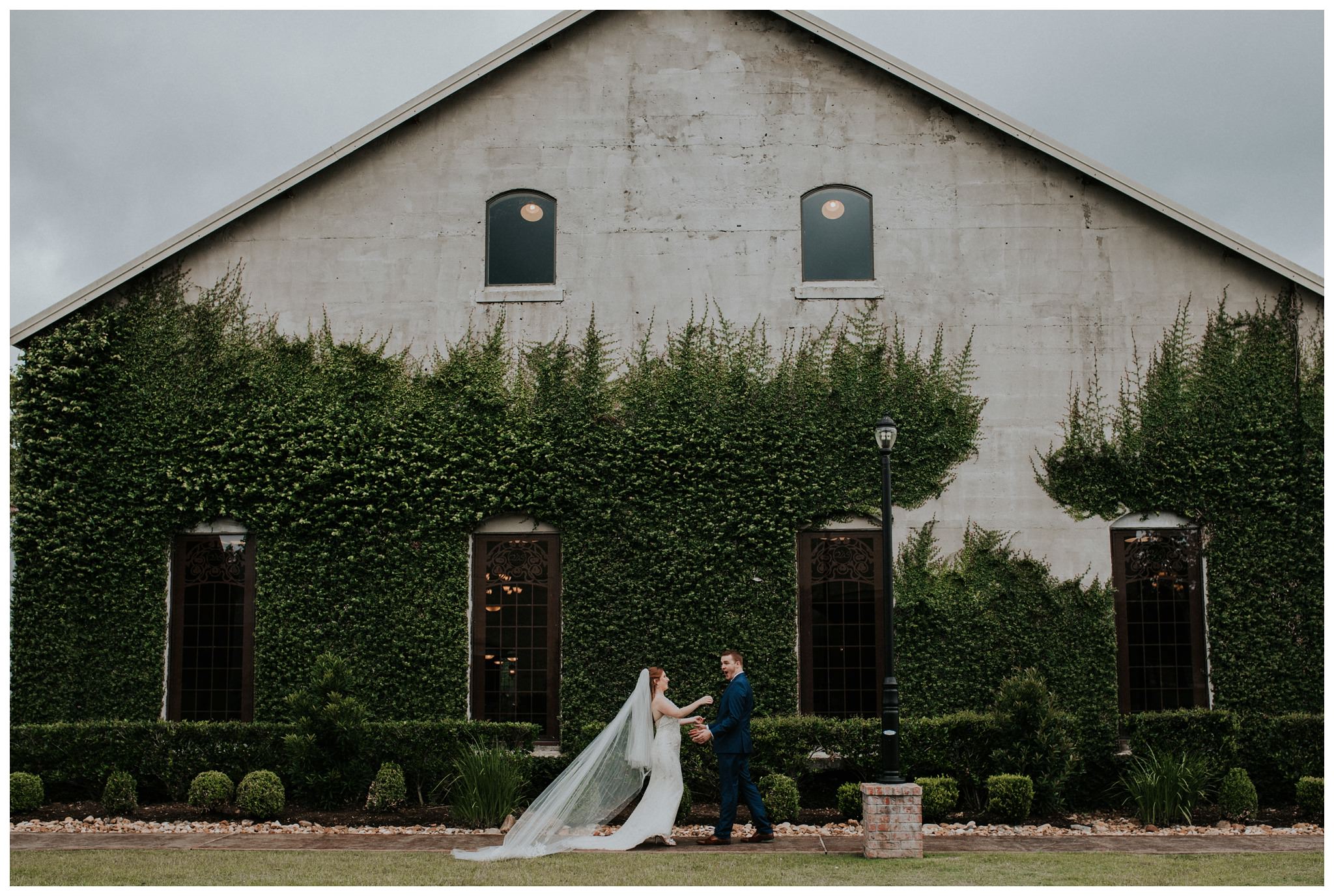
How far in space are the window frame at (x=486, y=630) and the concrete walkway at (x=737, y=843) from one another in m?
2.39

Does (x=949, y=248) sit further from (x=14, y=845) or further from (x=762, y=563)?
(x=14, y=845)

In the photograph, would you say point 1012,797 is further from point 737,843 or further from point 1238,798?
point 737,843

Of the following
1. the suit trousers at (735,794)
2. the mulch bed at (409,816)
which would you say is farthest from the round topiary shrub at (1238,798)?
the suit trousers at (735,794)

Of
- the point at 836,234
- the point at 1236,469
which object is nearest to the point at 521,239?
the point at 836,234

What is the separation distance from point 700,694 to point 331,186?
8433 millimetres

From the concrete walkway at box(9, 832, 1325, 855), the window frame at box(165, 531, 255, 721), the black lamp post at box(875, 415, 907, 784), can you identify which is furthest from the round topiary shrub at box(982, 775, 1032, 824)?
the window frame at box(165, 531, 255, 721)

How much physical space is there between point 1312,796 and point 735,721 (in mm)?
6945

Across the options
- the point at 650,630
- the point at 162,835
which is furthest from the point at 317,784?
the point at 650,630

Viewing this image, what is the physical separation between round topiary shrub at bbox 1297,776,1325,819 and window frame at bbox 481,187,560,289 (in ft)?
35.8

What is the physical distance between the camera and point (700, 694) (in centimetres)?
1391

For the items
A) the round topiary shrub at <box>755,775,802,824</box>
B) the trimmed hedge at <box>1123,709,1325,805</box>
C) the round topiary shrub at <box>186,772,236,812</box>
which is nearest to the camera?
the round topiary shrub at <box>755,775,802,824</box>

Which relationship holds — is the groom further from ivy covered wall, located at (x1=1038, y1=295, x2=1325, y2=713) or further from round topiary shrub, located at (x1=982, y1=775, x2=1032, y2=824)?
ivy covered wall, located at (x1=1038, y1=295, x2=1325, y2=713)

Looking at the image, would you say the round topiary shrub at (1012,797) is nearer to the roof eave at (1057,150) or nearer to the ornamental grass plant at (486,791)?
the ornamental grass plant at (486,791)

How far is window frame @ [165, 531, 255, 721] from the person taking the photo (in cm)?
1441
